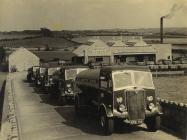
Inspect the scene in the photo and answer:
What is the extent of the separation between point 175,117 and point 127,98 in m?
1.95

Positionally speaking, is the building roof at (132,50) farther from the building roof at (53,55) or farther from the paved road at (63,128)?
the paved road at (63,128)

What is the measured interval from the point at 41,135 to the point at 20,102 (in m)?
13.8

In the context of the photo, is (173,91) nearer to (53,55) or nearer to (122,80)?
(122,80)

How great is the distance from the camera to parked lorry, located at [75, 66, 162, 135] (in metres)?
15.6

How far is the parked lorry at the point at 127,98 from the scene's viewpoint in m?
15.6

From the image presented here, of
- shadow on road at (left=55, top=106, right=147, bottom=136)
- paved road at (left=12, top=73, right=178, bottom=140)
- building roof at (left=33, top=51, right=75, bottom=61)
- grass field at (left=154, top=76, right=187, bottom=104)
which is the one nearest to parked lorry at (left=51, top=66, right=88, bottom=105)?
paved road at (left=12, top=73, right=178, bottom=140)

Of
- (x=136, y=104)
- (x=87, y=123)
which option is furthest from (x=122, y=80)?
(x=87, y=123)

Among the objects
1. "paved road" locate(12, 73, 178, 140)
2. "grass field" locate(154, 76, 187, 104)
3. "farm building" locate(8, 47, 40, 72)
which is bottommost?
"paved road" locate(12, 73, 178, 140)

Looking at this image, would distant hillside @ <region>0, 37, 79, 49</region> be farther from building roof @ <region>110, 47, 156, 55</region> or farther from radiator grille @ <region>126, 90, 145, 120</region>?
radiator grille @ <region>126, 90, 145, 120</region>

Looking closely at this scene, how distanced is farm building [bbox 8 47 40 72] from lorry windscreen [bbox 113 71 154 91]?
269 ft

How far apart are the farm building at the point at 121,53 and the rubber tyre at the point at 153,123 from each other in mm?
66922

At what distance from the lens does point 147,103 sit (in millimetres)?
15812

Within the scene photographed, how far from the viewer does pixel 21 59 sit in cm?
9756

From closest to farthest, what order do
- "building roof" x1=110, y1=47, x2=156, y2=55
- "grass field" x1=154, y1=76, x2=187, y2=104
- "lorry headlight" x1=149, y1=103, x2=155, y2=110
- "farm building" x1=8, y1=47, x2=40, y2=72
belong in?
"lorry headlight" x1=149, y1=103, x2=155, y2=110 → "grass field" x1=154, y1=76, x2=187, y2=104 → "building roof" x1=110, y1=47, x2=156, y2=55 → "farm building" x1=8, y1=47, x2=40, y2=72
